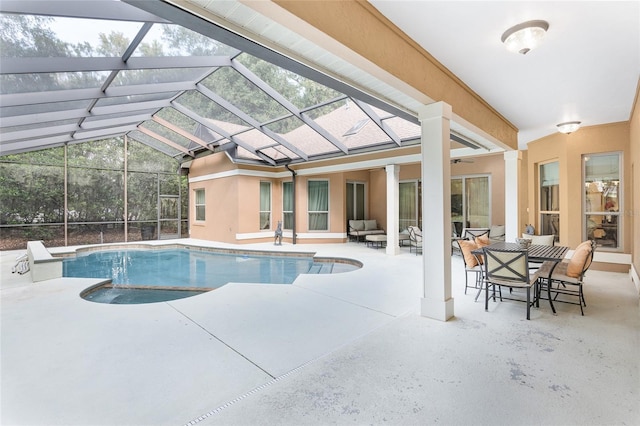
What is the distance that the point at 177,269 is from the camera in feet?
25.8

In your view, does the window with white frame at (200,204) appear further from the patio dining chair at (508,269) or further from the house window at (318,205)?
the patio dining chair at (508,269)

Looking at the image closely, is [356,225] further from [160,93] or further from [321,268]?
[160,93]

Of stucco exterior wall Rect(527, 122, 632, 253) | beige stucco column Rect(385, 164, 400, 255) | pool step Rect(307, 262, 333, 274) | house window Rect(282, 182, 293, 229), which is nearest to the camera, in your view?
stucco exterior wall Rect(527, 122, 632, 253)

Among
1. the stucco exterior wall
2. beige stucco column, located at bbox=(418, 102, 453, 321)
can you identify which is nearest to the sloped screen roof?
beige stucco column, located at bbox=(418, 102, 453, 321)

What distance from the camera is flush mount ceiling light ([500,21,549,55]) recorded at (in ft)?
8.55

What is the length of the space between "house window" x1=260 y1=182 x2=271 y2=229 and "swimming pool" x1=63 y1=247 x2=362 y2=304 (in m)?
2.05

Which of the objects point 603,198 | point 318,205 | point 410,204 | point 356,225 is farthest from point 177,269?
point 603,198

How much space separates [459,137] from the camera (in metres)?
5.30

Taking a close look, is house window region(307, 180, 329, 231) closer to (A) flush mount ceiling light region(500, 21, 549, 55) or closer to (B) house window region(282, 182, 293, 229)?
(B) house window region(282, 182, 293, 229)

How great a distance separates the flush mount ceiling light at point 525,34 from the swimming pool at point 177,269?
5.42 m

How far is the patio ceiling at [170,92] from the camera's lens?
336 cm

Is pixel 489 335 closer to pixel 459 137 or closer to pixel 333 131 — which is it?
pixel 459 137

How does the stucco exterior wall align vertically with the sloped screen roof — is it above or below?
below

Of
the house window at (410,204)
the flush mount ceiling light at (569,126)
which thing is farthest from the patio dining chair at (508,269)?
the house window at (410,204)
